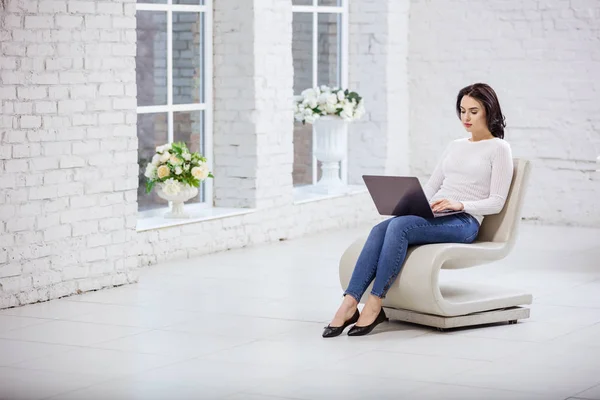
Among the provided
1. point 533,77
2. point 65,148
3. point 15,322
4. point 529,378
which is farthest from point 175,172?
point 529,378

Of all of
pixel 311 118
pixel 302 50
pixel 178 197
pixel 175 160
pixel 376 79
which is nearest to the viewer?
pixel 175 160

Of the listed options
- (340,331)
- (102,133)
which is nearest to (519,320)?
(340,331)

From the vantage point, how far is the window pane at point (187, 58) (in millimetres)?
8172

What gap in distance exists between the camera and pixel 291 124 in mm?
8883

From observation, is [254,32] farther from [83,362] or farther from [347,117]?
[83,362]

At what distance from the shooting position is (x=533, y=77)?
384 inches

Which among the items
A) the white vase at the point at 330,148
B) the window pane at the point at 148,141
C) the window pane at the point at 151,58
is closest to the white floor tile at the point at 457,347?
the window pane at the point at 148,141

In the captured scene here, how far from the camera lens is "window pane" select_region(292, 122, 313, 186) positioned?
31.6ft

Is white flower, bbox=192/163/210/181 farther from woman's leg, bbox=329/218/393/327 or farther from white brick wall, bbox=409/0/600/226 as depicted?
white brick wall, bbox=409/0/600/226

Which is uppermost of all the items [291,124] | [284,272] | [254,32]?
[254,32]

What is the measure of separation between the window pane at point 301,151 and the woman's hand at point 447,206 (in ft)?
13.4

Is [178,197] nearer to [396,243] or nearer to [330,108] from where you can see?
[330,108]

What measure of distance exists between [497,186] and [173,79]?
3125 millimetres

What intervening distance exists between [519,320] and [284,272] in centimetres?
194
